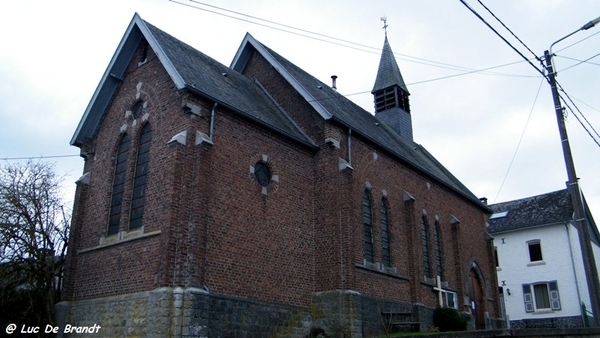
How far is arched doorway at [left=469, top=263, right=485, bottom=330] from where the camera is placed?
2509cm

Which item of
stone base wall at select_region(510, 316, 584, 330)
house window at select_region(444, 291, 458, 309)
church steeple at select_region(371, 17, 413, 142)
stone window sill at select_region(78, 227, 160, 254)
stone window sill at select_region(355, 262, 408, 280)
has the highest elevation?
church steeple at select_region(371, 17, 413, 142)

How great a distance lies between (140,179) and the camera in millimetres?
15477

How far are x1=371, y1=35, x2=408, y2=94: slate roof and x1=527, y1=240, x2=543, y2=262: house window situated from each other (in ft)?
44.1

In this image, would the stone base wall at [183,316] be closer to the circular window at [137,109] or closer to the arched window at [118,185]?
the arched window at [118,185]

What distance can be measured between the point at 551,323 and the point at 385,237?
1868 cm

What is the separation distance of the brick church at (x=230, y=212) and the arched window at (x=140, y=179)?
51 mm

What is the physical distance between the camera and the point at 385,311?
1797 cm

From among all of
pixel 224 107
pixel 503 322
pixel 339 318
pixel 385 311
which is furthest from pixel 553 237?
pixel 224 107

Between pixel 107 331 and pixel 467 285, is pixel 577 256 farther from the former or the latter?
pixel 107 331

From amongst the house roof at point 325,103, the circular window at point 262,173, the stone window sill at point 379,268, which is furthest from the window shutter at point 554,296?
the circular window at point 262,173

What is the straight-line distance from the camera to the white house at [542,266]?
3212 cm

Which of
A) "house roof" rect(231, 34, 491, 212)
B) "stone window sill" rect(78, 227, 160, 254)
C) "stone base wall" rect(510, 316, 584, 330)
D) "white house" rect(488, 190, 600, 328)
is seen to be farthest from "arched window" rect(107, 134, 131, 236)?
"white house" rect(488, 190, 600, 328)

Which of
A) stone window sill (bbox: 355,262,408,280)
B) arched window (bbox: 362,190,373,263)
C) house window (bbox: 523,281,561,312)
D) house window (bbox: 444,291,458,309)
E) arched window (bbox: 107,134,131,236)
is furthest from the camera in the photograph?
house window (bbox: 523,281,561,312)

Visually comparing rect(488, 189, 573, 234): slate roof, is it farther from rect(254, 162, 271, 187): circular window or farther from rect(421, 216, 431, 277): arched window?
rect(254, 162, 271, 187): circular window
